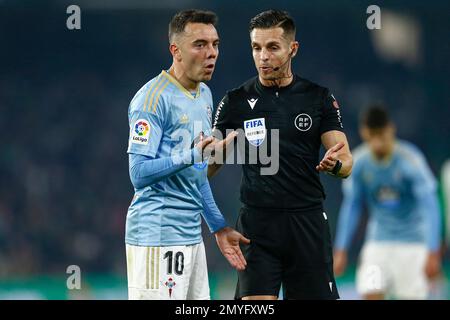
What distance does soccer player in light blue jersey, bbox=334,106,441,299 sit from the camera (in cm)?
827

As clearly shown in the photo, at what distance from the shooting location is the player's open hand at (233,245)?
16.5 ft

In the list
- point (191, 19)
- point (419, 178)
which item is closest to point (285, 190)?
point (191, 19)

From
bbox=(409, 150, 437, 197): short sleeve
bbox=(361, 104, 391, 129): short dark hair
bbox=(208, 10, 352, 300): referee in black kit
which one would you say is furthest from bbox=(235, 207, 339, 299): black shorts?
bbox=(361, 104, 391, 129): short dark hair

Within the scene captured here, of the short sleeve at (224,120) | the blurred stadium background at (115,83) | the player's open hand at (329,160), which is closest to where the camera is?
the player's open hand at (329,160)

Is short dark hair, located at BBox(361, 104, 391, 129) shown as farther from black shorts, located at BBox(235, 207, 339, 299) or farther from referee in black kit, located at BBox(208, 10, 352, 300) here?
black shorts, located at BBox(235, 207, 339, 299)

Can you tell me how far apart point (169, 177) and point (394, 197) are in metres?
4.11

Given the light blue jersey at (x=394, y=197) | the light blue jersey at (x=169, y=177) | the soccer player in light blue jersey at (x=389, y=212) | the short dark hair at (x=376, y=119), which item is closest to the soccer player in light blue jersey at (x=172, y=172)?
the light blue jersey at (x=169, y=177)

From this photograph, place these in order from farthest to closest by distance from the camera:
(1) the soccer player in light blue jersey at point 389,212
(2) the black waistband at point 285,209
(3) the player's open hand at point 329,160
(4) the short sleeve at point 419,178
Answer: (1) the soccer player in light blue jersey at point 389,212 → (4) the short sleeve at point 419,178 → (2) the black waistband at point 285,209 → (3) the player's open hand at point 329,160

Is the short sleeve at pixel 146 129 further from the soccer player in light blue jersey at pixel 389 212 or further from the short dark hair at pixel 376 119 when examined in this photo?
the short dark hair at pixel 376 119

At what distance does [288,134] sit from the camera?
5059 millimetres

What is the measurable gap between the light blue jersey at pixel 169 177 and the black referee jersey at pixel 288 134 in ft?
1.14

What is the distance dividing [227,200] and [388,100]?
3.21 metres

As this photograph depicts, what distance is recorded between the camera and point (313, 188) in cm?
509
